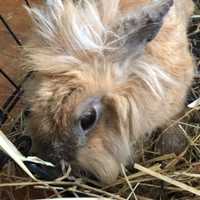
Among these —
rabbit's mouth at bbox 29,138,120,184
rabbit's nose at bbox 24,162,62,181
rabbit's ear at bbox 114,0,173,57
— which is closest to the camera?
rabbit's ear at bbox 114,0,173,57

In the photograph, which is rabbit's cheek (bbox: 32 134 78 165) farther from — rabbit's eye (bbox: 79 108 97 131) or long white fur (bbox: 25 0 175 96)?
long white fur (bbox: 25 0 175 96)

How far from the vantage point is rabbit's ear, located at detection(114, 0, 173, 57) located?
1084 millimetres

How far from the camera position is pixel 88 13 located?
3.97 feet

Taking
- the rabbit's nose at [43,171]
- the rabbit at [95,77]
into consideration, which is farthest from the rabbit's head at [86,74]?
→ the rabbit's nose at [43,171]

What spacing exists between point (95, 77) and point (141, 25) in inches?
5.8

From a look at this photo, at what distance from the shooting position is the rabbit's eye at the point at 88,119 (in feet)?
3.81

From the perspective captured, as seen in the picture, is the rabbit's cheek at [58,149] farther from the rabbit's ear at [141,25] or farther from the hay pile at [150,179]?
the rabbit's ear at [141,25]

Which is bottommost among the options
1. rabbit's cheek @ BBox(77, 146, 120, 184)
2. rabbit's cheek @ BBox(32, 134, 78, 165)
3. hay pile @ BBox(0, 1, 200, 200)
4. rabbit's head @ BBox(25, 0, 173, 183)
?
hay pile @ BBox(0, 1, 200, 200)

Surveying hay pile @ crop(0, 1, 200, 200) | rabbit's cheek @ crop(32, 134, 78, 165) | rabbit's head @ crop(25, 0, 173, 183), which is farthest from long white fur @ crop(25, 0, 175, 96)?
hay pile @ crop(0, 1, 200, 200)

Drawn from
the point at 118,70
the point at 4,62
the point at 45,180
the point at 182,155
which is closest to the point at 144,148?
the point at 182,155

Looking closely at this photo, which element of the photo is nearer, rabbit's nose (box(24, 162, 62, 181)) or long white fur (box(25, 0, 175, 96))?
long white fur (box(25, 0, 175, 96))

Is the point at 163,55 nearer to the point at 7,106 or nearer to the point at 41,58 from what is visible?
the point at 41,58

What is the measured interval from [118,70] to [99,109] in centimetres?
9

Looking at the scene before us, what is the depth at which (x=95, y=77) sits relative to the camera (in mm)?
1147
